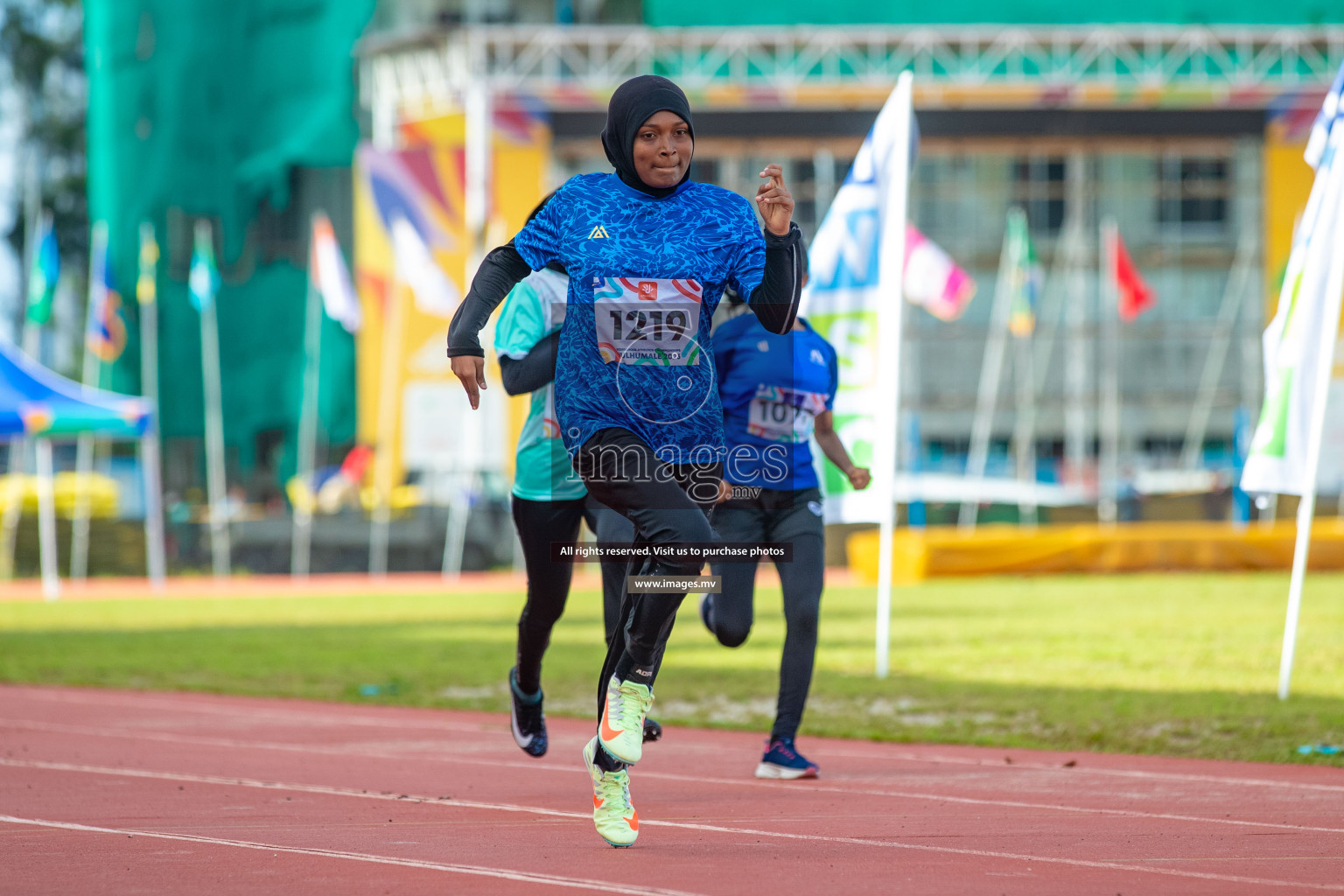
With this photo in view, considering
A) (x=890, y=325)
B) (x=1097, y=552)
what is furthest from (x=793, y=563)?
(x=1097, y=552)

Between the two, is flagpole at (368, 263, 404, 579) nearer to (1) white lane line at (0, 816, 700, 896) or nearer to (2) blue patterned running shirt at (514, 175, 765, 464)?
(1) white lane line at (0, 816, 700, 896)

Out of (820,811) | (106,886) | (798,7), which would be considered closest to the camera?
(106,886)

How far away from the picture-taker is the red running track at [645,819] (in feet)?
14.9

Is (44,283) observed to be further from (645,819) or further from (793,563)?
(645,819)

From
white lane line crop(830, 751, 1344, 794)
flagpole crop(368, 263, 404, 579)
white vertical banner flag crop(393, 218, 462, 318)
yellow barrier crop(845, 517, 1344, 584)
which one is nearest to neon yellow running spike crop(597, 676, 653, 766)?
white lane line crop(830, 751, 1344, 794)

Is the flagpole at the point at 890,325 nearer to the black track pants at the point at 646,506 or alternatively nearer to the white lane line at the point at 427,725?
the white lane line at the point at 427,725

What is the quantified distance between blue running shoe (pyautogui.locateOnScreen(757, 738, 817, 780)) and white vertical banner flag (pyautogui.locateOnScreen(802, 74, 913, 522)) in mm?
3506

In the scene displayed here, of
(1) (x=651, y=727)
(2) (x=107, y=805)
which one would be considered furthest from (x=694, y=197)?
(2) (x=107, y=805)

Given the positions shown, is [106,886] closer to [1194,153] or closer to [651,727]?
[651,727]

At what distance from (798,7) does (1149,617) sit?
23.1m

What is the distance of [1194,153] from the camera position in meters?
36.1

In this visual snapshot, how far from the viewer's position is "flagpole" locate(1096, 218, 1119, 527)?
1252 inches

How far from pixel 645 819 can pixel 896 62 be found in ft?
97.1

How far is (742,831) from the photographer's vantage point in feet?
17.9
